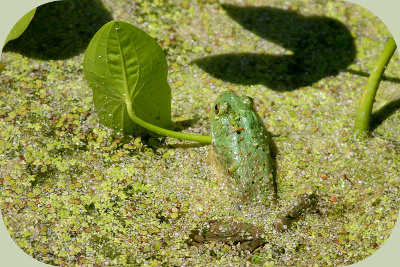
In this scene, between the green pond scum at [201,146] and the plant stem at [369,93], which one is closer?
the green pond scum at [201,146]

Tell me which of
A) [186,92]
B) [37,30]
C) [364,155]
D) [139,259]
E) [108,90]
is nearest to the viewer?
[139,259]

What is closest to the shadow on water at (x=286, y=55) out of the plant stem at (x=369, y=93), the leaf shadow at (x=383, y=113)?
the leaf shadow at (x=383, y=113)

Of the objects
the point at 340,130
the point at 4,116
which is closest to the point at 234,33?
the point at 340,130

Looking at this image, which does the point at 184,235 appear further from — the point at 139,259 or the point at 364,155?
the point at 364,155

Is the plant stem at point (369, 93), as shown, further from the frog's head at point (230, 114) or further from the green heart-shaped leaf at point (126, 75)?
the green heart-shaped leaf at point (126, 75)

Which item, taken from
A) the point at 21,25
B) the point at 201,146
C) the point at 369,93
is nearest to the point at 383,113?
the point at 369,93

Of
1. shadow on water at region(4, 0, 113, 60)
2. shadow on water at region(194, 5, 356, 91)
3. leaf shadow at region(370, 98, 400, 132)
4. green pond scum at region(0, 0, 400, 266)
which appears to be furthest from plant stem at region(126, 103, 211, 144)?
leaf shadow at region(370, 98, 400, 132)
